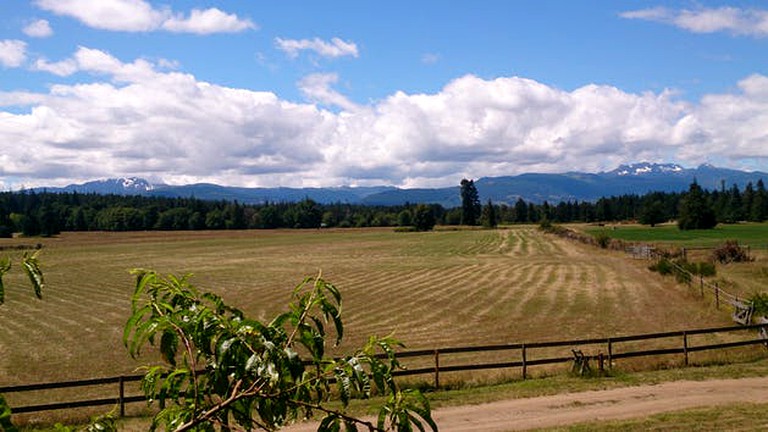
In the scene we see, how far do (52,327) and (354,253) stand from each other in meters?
60.1

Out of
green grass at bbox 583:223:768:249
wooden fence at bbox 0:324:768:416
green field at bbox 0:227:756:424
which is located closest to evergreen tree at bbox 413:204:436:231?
green grass at bbox 583:223:768:249

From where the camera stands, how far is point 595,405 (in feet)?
52.3

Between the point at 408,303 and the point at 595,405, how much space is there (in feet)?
80.4

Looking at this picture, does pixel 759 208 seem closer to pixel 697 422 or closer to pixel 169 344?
pixel 697 422

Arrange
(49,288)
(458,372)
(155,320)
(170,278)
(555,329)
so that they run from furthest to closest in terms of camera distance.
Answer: (49,288) < (555,329) < (458,372) < (170,278) < (155,320)

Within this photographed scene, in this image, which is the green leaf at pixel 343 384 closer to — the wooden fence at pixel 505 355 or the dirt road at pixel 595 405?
the wooden fence at pixel 505 355

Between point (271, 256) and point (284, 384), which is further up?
point (284, 384)

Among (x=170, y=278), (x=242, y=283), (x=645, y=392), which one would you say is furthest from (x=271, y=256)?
(x=170, y=278)

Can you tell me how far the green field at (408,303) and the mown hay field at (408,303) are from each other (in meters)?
0.08

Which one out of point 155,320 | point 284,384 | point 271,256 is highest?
point 155,320

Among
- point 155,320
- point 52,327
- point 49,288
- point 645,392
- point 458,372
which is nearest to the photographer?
point 155,320

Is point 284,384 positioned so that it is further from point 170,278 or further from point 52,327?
point 52,327

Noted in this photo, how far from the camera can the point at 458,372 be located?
21031mm

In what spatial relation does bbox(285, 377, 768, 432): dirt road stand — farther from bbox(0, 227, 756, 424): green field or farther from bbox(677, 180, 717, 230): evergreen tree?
bbox(677, 180, 717, 230): evergreen tree
